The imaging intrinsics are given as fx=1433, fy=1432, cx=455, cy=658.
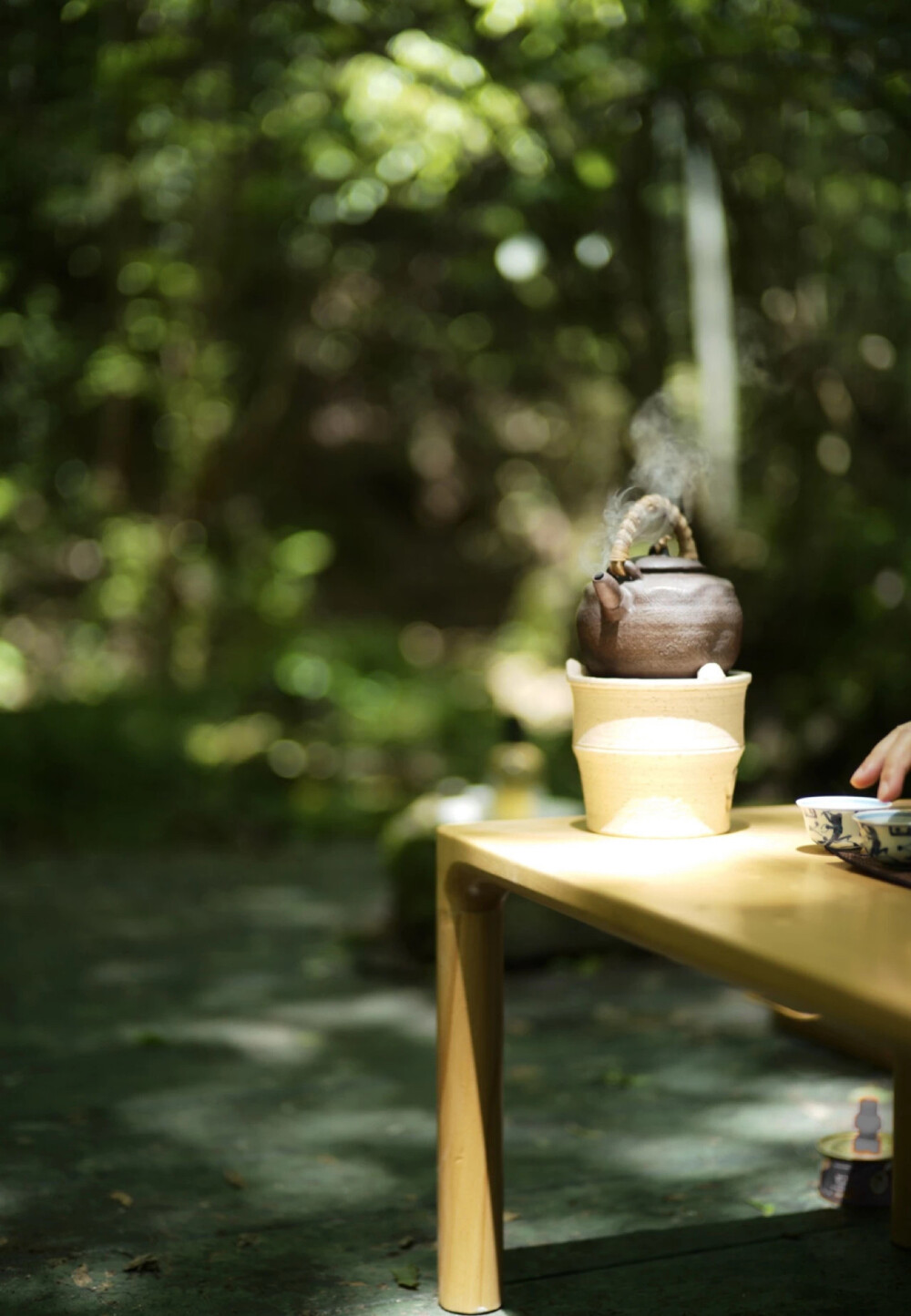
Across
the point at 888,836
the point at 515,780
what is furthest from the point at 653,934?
the point at 515,780

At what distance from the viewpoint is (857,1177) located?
2.49 meters

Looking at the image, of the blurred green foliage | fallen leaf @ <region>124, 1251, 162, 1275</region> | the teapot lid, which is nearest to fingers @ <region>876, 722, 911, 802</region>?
the teapot lid

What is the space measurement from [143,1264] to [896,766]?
1422 mm

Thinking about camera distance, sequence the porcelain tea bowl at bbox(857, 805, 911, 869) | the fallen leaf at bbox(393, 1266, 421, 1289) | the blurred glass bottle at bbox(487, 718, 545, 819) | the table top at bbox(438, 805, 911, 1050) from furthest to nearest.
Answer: the blurred glass bottle at bbox(487, 718, 545, 819), the fallen leaf at bbox(393, 1266, 421, 1289), the porcelain tea bowl at bbox(857, 805, 911, 869), the table top at bbox(438, 805, 911, 1050)

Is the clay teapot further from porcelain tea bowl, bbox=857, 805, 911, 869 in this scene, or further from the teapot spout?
porcelain tea bowl, bbox=857, 805, 911, 869

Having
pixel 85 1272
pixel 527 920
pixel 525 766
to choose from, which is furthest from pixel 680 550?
pixel 527 920

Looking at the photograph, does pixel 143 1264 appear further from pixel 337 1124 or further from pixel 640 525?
pixel 640 525

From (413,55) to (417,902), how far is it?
248cm

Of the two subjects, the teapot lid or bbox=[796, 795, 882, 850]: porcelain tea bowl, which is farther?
the teapot lid

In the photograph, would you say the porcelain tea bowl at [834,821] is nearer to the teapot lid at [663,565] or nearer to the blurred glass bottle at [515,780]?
the teapot lid at [663,565]

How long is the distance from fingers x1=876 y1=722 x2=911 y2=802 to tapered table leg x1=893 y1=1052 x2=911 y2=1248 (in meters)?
0.63

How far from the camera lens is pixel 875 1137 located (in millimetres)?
2514

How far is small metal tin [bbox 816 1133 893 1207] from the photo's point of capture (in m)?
2.48

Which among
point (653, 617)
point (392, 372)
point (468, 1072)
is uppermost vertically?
point (392, 372)
